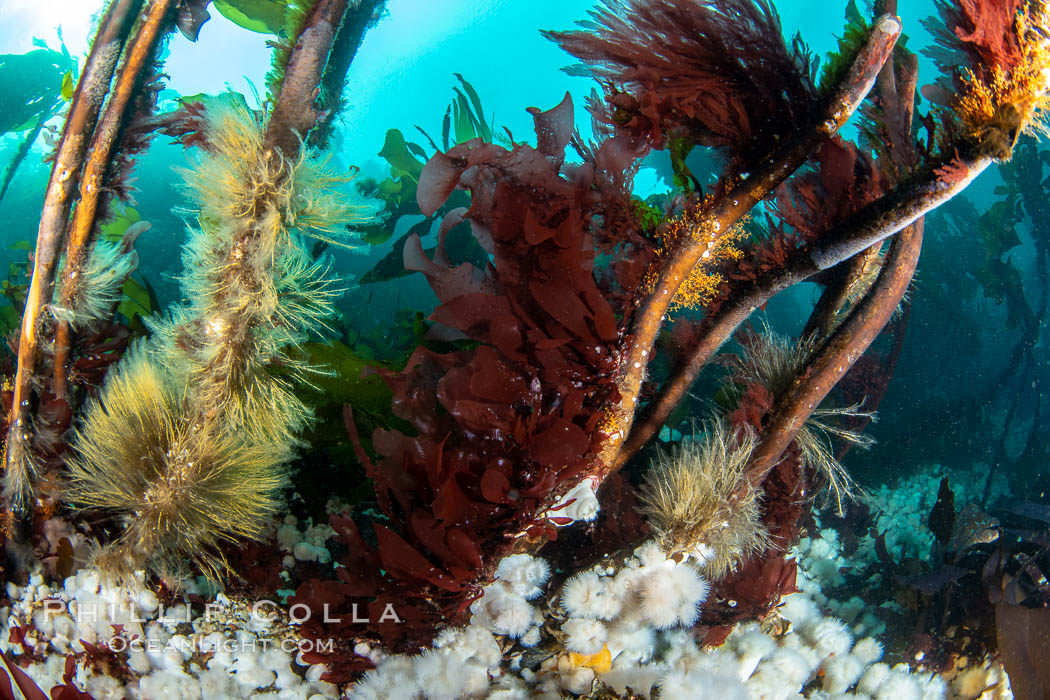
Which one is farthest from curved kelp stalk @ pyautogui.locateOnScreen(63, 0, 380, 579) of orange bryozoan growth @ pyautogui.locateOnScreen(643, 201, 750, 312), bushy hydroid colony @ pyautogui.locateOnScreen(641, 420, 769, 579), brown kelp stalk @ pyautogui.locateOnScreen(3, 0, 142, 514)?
bushy hydroid colony @ pyautogui.locateOnScreen(641, 420, 769, 579)

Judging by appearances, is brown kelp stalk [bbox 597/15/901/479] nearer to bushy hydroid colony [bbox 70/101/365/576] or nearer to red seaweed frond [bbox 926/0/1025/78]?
red seaweed frond [bbox 926/0/1025/78]

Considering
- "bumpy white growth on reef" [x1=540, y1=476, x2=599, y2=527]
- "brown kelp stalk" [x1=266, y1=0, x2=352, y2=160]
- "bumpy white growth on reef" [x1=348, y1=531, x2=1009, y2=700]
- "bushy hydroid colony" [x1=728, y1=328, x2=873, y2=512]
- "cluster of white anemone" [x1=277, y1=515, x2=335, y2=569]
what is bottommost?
"bumpy white growth on reef" [x1=348, y1=531, x2=1009, y2=700]

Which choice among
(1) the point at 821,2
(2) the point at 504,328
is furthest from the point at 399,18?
(2) the point at 504,328

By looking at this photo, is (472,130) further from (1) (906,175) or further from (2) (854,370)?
(2) (854,370)

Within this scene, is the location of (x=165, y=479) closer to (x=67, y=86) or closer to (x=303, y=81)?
(x=303, y=81)

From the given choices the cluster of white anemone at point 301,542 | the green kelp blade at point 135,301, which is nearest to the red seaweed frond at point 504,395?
the cluster of white anemone at point 301,542

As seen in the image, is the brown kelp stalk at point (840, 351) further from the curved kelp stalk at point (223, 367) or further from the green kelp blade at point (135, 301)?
the green kelp blade at point (135, 301)
